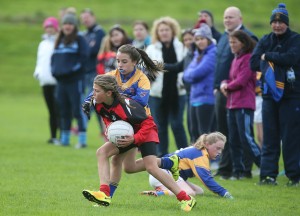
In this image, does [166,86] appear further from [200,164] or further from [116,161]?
[116,161]

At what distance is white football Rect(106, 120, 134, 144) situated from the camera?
851 centimetres

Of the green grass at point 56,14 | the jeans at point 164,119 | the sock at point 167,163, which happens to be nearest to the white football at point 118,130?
the sock at point 167,163

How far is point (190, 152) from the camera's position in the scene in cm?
1000

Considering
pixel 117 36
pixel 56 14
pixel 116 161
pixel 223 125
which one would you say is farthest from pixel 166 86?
pixel 56 14

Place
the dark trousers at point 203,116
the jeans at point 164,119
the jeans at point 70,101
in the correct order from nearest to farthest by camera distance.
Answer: the dark trousers at point 203,116 < the jeans at point 164,119 < the jeans at point 70,101

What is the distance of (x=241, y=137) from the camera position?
11.8m

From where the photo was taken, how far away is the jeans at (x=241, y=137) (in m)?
11.8

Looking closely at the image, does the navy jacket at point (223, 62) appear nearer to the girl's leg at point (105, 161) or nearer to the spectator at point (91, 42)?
the girl's leg at point (105, 161)

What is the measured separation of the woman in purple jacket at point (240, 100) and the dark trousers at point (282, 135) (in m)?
0.61

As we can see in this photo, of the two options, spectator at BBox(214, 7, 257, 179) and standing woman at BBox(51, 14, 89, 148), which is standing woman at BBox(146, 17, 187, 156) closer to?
spectator at BBox(214, 7, 257, 179)

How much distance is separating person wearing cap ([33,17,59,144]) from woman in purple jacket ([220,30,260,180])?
20.3 ft

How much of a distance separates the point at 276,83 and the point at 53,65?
6.73m

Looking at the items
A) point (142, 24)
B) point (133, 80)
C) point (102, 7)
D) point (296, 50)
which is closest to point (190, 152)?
point (133, 80)

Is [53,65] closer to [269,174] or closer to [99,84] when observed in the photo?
[269,174]
